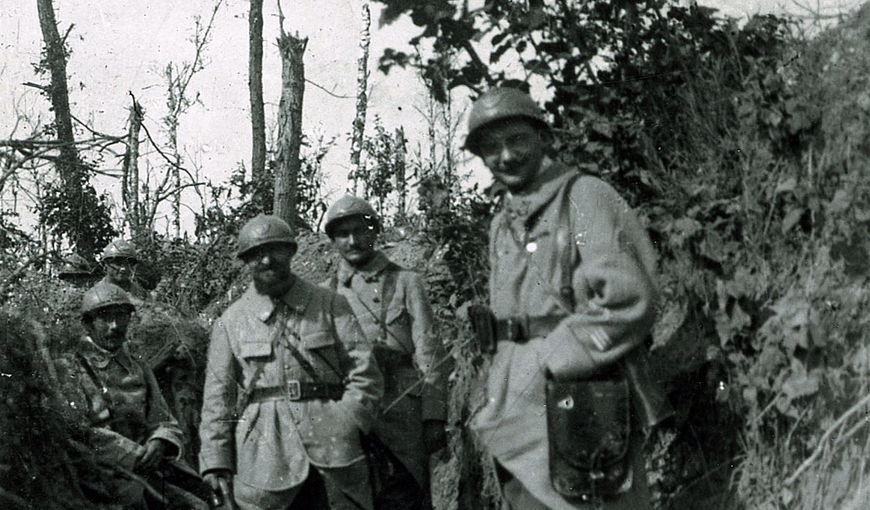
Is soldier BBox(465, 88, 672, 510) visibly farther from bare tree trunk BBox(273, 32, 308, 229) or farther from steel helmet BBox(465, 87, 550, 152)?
bare tree trunk BBox(273, 32, 308, 229)

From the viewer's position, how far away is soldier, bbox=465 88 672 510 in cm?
389

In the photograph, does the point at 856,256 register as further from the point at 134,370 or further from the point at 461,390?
the point at 134,370

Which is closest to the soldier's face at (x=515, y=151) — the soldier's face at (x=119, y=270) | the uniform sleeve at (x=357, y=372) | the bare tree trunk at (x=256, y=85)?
the uniform sleeve at (x=357, y=372)

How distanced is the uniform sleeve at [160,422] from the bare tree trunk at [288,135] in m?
5.92

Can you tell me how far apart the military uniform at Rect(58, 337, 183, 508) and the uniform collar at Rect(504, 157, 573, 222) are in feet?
12.3

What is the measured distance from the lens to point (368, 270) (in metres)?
7.41

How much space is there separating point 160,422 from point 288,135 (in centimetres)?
655

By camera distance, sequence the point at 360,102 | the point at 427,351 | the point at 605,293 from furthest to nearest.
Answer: the point at 360,102, the point at 427,351, the point at 605,293

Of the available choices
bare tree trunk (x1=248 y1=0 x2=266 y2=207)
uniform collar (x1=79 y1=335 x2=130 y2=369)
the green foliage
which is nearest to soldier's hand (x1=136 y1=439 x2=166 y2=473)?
uniform collar (x1=79 y1=335 x2=130 y2=369)

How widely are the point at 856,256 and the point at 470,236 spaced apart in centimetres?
275

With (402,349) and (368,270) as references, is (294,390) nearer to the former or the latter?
(402,349)

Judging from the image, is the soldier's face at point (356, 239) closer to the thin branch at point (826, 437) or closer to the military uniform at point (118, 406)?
the military uniform at point (118, 406)

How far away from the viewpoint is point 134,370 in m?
7.62

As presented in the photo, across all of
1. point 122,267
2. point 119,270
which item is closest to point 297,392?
point 119,270
